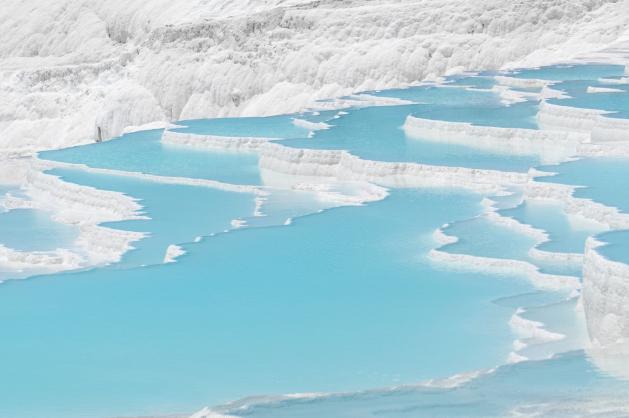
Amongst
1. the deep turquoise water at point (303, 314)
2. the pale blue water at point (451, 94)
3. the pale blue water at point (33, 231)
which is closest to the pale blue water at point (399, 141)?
the deep turquoise water at point (303, 314)

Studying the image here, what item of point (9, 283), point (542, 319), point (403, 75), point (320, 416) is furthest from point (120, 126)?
point (320, 416)

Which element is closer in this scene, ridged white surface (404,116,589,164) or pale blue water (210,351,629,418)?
pale blue water (210,351,629,418)

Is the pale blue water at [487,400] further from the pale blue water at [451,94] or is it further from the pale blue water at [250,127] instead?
the pale blue water at [451,94]

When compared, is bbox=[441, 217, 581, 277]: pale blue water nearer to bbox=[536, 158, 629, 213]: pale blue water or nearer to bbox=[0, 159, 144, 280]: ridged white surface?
bbox=[536, 158, 629, 213]: pale blue water

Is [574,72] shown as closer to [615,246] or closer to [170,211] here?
[170,211]

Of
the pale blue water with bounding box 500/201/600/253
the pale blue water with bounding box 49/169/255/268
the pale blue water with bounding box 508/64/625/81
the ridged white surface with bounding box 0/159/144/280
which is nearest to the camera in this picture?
the pale blue water with bounding box 500/201/600/253

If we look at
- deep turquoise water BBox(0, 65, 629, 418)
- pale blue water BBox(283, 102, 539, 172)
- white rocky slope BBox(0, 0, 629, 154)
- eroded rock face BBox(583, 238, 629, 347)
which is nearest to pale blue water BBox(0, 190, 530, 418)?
deep turquoise water BBox(0, 65, 629, 418)
